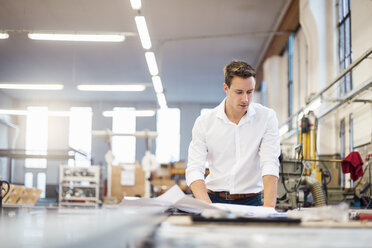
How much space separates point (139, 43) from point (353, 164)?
815 cm

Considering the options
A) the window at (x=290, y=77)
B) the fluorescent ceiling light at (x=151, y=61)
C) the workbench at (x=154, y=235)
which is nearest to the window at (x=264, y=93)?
the window at (x=290, y=77)

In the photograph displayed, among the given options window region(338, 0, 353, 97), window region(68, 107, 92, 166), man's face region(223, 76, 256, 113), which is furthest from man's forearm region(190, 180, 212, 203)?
window region(68, 107, 92, 166)

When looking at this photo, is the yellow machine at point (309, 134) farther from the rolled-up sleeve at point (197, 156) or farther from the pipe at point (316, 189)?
the rolled-up sleeve at point (197, 156)

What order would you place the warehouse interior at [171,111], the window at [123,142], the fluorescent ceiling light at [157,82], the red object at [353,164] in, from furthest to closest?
the window at [123,142] → the fluorescent ceiling light at [157,82] → the red object at [353,164] → the warehouse interior at [171,111]

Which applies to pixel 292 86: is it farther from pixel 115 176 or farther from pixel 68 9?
pixel 68 9

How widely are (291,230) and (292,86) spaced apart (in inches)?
460

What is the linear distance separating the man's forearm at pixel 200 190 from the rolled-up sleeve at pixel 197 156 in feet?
0.16

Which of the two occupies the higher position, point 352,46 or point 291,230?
point 352,46

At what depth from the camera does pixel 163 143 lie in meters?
21.2

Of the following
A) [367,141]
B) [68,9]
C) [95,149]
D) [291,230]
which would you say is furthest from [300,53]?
[95,149]

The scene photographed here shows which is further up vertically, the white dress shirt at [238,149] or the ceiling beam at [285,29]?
the ceiling beam at [285,29]

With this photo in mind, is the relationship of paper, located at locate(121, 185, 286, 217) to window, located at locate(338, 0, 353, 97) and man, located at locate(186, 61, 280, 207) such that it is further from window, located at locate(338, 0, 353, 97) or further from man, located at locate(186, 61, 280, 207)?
window, located at locate(338, 0, 353, 97)

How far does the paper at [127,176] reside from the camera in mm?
10734

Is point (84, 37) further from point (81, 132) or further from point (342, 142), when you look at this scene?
→ point (81, 132)
